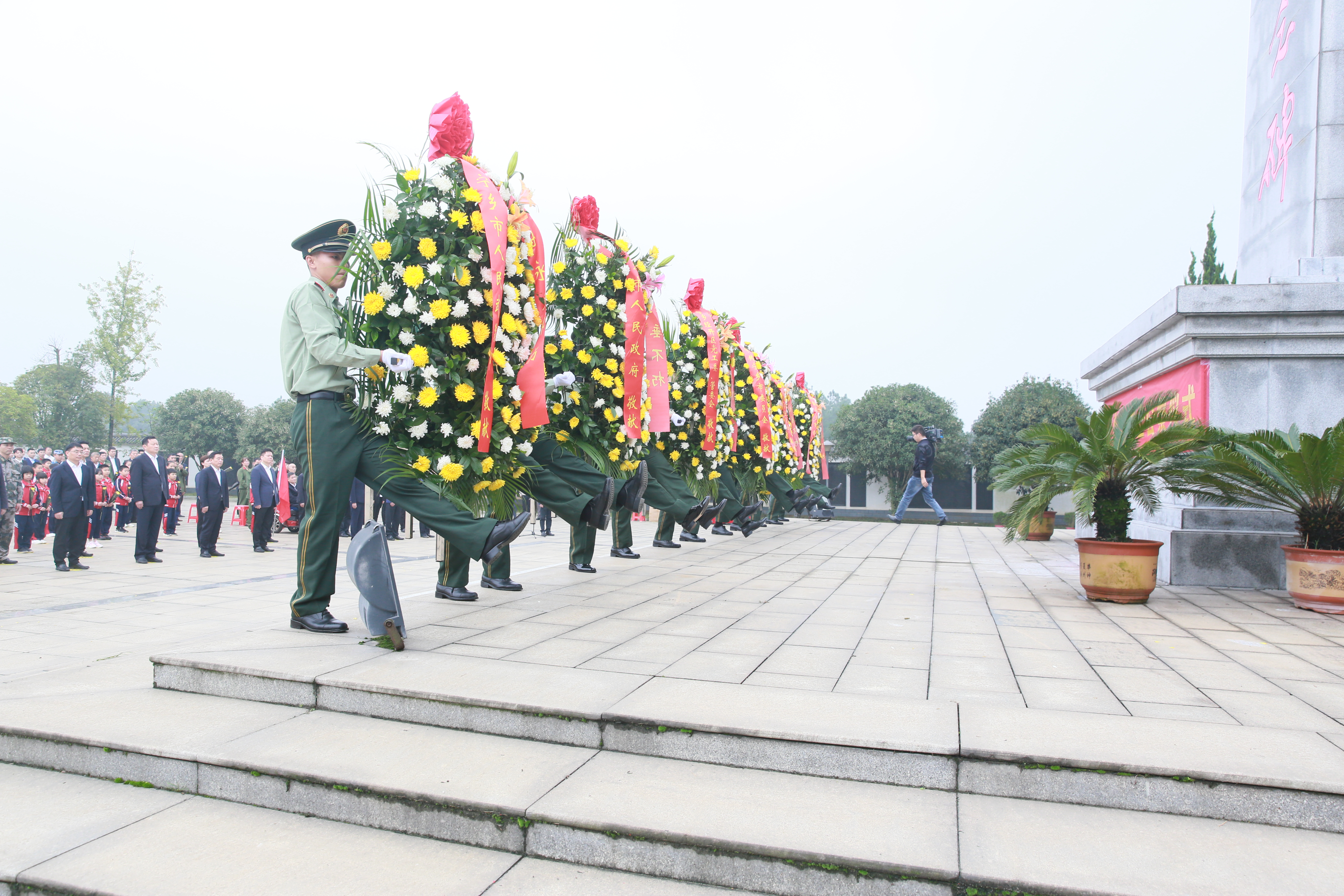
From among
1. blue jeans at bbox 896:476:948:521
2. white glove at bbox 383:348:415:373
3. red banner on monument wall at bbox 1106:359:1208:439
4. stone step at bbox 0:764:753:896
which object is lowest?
stone step at bbox 0:764:753:896

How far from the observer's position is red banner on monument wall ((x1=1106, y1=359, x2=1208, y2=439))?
6.32 metres

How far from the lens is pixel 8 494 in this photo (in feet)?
37.0

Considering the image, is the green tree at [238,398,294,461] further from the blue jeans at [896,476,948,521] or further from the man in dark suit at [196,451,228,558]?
the blue jeans at [896,476,948,521]

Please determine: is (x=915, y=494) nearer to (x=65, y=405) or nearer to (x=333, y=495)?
(x=333, y=495)

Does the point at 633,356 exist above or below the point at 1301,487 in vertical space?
above

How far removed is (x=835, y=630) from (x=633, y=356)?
3665 mm

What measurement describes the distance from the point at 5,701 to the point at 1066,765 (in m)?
4.17

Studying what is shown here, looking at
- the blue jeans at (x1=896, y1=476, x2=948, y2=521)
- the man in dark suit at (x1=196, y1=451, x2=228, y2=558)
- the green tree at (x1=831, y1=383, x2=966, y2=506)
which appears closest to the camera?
the man in dark suit at (x1=196, y1=451, x2=228, y2=558)

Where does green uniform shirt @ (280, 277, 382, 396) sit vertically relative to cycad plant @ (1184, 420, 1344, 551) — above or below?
above

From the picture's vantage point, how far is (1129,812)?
8.04 feet

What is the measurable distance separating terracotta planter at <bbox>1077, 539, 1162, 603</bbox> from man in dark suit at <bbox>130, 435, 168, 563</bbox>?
11.3 meters

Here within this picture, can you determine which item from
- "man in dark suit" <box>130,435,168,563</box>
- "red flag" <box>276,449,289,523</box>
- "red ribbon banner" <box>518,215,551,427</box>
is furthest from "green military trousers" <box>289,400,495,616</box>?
"red flag" <box>276,449,289,523</box>

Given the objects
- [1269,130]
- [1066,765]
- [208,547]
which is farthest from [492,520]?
[208,547]

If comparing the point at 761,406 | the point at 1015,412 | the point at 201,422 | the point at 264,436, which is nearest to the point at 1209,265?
the point at 1015,412
